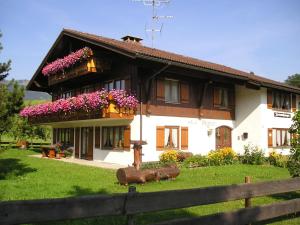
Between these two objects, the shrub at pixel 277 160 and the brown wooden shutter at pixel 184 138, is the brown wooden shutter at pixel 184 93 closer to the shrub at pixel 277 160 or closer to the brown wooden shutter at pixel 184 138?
the brown wooden shutter at pixel 184 138

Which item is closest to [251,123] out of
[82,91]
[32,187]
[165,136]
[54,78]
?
[165,136]

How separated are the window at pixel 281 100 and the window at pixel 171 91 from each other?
7839 mm

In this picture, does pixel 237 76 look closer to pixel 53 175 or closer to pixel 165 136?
pixel 165 136

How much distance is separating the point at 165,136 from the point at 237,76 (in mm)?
5654

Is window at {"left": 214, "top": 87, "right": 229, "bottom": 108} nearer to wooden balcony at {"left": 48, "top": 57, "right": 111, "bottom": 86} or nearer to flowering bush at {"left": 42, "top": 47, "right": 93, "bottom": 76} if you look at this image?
wooden balcony at {"left": 48, "top": 57, "right": 111, "bottom": 86}

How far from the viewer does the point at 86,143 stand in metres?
23.1

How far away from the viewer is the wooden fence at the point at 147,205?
3656 mm

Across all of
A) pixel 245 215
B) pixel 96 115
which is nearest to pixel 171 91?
pixel 96 115

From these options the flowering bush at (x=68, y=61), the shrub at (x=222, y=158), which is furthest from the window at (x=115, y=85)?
the shrub at (x=222, y=158)

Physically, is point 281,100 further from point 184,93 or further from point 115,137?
point 115,137

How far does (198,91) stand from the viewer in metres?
21.9

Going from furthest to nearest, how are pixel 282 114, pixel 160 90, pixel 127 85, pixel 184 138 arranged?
pixel 282 114, pixel 184 138, pixel 160 90, pixel 127 85

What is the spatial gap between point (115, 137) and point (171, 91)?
12.8ft

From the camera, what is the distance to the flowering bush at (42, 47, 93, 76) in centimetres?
2013
